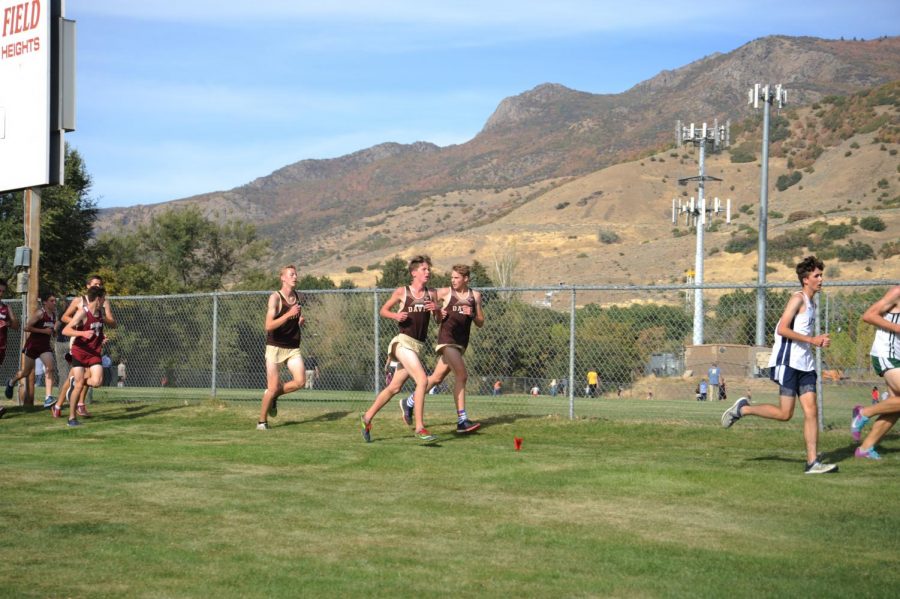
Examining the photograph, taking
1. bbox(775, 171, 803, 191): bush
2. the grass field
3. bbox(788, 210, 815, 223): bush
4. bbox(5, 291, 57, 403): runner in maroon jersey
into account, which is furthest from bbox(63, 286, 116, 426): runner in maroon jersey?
bbox(775, 171, 803, 191): bush

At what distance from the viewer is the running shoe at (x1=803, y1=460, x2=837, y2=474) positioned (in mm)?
9766

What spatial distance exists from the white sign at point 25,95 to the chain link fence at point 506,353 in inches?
132

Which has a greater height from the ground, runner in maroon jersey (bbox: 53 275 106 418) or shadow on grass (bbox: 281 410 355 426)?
runner in maroon jersey (bbox: 53 275 106 418)

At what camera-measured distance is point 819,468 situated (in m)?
9.80

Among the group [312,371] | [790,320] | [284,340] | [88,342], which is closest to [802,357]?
[790,320]

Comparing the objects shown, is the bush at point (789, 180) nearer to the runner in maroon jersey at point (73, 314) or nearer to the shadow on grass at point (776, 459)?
the runner in maroon jersey at point (73, 314)

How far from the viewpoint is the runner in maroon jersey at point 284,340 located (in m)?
13.8

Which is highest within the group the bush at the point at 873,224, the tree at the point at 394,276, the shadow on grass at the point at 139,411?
the bush at the point at 873,224

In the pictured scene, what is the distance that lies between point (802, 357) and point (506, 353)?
38.3 ft

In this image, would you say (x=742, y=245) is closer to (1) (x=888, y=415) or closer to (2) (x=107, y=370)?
(2) (x=107, y=370)

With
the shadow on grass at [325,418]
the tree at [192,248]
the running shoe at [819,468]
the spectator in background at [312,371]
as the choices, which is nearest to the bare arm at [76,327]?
the shadow on grass at [325,418]

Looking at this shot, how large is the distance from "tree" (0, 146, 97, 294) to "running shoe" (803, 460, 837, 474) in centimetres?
4210

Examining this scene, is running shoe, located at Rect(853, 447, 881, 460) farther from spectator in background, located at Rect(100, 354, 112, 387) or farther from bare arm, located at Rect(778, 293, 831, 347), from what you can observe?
spectator in background, located at Rect(100, 354, 112, 387)

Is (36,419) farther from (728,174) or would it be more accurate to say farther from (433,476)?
(728,174)
